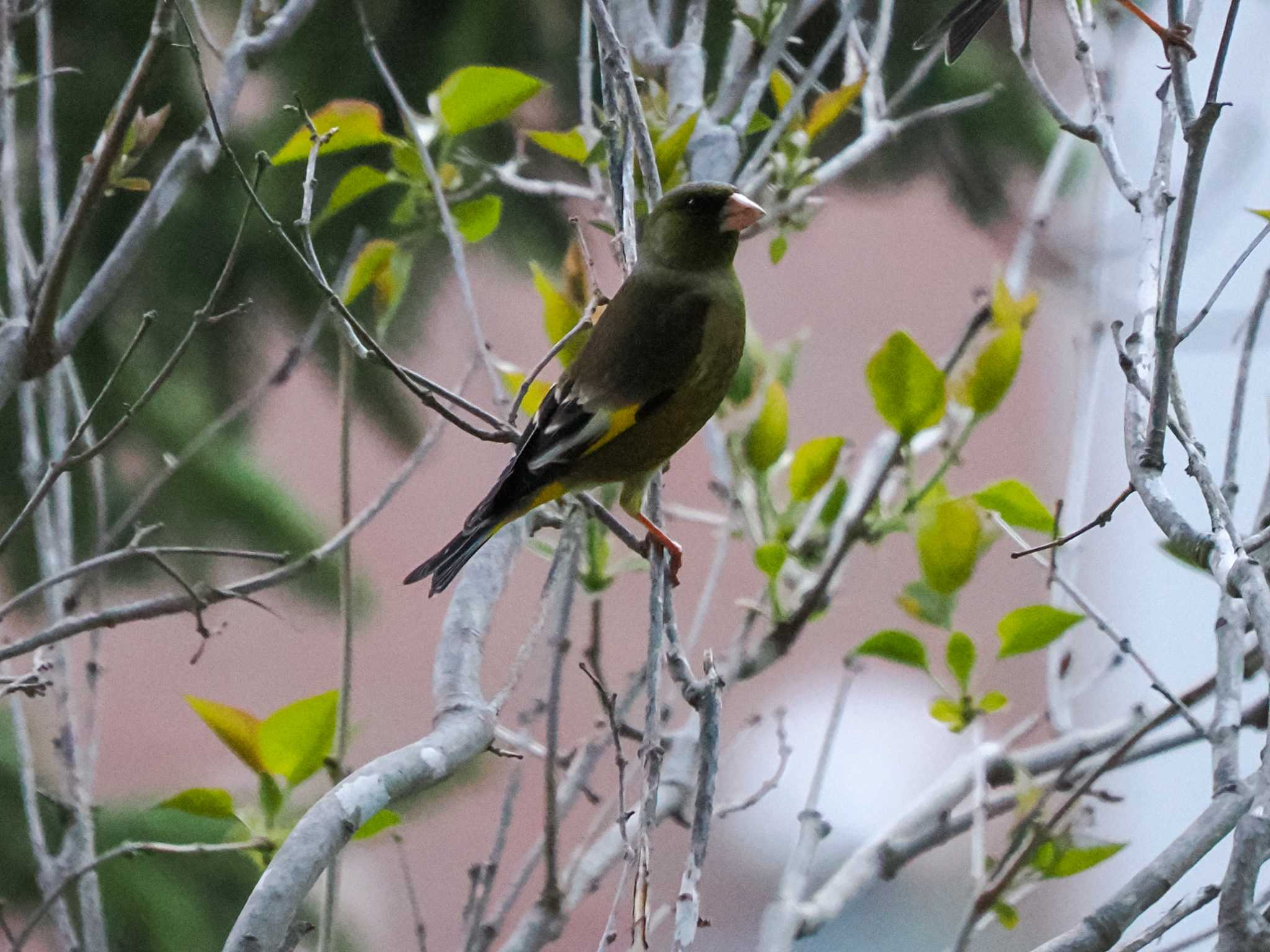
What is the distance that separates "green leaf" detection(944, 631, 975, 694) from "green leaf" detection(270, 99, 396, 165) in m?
0.90

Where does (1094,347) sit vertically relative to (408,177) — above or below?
below

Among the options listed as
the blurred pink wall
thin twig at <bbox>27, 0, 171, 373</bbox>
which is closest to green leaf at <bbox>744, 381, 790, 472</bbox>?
thin twig at <bbox>27, 0, 171, 373</bbox>

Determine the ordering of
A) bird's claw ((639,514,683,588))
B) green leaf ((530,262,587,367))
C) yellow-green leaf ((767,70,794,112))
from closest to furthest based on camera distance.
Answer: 1. bird's claw ((639,514,683,588))
2. green leaf ((530,262,587,367))
3. yellow-green leaf ((767,70,794,112))

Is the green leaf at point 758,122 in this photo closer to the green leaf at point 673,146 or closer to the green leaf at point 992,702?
the green leaf at point 673,146

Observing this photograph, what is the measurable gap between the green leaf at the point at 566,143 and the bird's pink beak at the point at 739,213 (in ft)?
0.60

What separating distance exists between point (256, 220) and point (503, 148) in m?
0.49

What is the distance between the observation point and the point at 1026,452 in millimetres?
5352

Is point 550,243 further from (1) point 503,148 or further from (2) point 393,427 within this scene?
(2) point 393,427

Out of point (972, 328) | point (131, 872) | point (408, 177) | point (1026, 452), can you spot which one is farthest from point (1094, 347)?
point (1026, 452)

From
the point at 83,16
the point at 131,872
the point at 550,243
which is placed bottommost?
the point at 131,872

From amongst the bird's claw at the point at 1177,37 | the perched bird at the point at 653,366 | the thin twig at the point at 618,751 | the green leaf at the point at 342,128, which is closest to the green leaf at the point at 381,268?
the green leaf at the point at 342,128

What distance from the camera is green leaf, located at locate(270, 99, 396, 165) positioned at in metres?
1.57

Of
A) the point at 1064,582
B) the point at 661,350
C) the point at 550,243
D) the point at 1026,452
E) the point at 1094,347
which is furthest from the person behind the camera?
the point at 1026,452

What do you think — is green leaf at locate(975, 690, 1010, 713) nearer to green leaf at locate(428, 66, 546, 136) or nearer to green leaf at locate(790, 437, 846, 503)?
green leaf at locate(790, 437, 846, 503)
